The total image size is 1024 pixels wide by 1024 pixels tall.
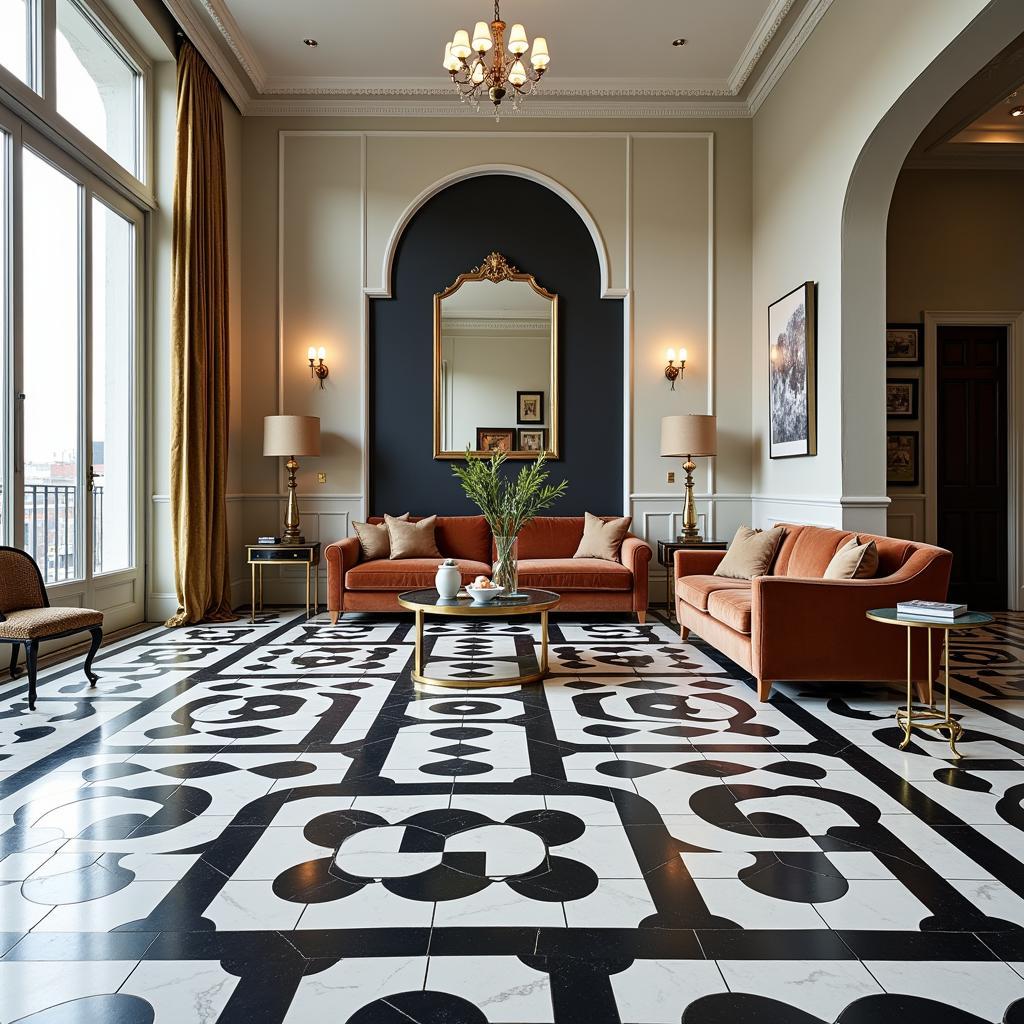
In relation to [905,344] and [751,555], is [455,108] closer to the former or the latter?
[905,344]

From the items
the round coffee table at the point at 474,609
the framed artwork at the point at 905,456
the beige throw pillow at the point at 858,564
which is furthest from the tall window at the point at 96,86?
the framed artwork at the point at 905,456

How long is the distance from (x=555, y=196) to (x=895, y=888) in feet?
20.6

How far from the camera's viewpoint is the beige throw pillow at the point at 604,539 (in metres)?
6.64

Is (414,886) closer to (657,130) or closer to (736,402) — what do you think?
(736,402)

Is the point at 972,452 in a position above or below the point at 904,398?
below

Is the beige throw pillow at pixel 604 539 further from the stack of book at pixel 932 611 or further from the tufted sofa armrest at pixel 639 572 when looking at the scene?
the stack of book at pixel 932 611

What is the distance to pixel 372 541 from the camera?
6.55 meters

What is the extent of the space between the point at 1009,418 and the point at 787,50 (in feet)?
11.3

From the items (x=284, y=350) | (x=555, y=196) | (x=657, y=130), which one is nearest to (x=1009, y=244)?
(x=657, y=130)

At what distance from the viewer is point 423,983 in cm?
169

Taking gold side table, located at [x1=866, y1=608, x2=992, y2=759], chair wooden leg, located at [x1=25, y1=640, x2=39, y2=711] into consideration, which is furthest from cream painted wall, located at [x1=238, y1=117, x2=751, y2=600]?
gold side table, located at [x1=866, y1=608, x2=992, y2=759]

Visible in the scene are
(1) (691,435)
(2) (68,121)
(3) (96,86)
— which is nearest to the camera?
(2) (68,121)

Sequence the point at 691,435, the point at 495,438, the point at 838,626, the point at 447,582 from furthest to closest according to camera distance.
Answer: the point at 495,438 → the point at 691,435 → the point at 447,582 → the point at 838,626

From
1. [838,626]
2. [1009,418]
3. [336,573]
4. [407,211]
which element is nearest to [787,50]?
[407,211]
